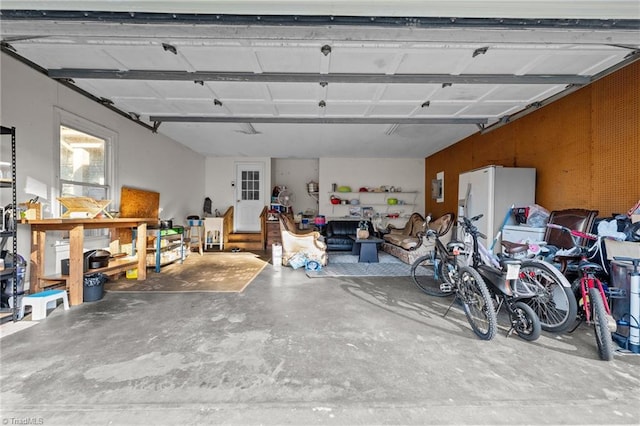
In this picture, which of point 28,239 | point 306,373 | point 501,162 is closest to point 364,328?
point 306,373

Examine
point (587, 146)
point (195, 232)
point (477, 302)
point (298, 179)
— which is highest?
point (298, 179)

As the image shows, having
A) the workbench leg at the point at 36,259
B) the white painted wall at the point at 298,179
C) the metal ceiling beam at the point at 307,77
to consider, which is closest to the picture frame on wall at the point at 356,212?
the white painted wall at the point at 298,179

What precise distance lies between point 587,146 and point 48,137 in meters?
6.66

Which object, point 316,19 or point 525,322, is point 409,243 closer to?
point 525,322

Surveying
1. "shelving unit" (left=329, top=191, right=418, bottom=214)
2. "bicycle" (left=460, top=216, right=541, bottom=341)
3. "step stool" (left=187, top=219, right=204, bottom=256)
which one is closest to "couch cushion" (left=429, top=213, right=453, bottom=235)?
"shelving unit" (left=329, top=191, right=418, bottom=214)

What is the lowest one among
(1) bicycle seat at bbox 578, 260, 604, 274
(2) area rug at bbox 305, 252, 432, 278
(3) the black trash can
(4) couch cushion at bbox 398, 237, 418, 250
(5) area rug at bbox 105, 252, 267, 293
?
(5) area rug at bbox 105, 252, 267, 293

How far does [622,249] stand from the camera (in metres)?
2.30

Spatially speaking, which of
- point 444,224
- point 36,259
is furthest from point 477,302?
point 36,259

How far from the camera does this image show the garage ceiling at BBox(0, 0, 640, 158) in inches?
77.6

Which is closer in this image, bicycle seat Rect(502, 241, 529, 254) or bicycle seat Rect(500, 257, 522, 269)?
bicycle seat Rect(500, 257, 522, 269)

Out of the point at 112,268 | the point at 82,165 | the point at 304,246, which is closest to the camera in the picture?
the point at 112,268

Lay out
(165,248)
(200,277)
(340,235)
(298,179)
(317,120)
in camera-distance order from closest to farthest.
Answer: (200,277)
(317,120)
(165,248)
(340,235)
(298,179)

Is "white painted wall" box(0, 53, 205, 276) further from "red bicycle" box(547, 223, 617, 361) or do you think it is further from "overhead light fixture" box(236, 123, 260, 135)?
"red bicycle" box(547, 223, 617, 361)

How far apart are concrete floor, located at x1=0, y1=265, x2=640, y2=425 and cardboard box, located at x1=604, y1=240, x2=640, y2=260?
2.52ft
